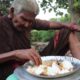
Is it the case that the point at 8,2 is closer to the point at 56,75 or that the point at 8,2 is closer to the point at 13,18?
the point at 13,18

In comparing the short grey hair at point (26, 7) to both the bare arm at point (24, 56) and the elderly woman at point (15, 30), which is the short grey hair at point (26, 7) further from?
the bare arm at point (24, 56)

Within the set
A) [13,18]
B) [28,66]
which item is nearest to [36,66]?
[28,66]

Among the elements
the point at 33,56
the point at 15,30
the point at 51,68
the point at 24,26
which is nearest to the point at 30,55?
the point at 33,56

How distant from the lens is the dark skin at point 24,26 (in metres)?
2.39

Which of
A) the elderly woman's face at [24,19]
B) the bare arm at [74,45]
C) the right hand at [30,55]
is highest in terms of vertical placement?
the elderly woman's face at [24,19]

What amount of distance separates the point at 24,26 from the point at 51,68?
1.96 ft

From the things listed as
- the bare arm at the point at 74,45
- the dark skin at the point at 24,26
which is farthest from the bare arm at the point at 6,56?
the bare arm at the point at 74,45

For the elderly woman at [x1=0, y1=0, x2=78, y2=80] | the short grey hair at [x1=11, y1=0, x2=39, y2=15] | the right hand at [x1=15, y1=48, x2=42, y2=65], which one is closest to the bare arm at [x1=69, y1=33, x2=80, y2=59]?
the elderly woman at [x1=0, y1=0, x2=78, y2=80]

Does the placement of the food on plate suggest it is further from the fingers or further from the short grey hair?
the short grey hair

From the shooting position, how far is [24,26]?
2.88 meters

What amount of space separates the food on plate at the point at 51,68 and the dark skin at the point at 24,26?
0.19ft

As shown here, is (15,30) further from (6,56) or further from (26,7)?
(6,56)

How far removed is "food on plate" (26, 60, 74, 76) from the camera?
2.38m

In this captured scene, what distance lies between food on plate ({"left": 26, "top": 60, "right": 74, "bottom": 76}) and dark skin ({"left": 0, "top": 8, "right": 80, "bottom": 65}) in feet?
0.19
